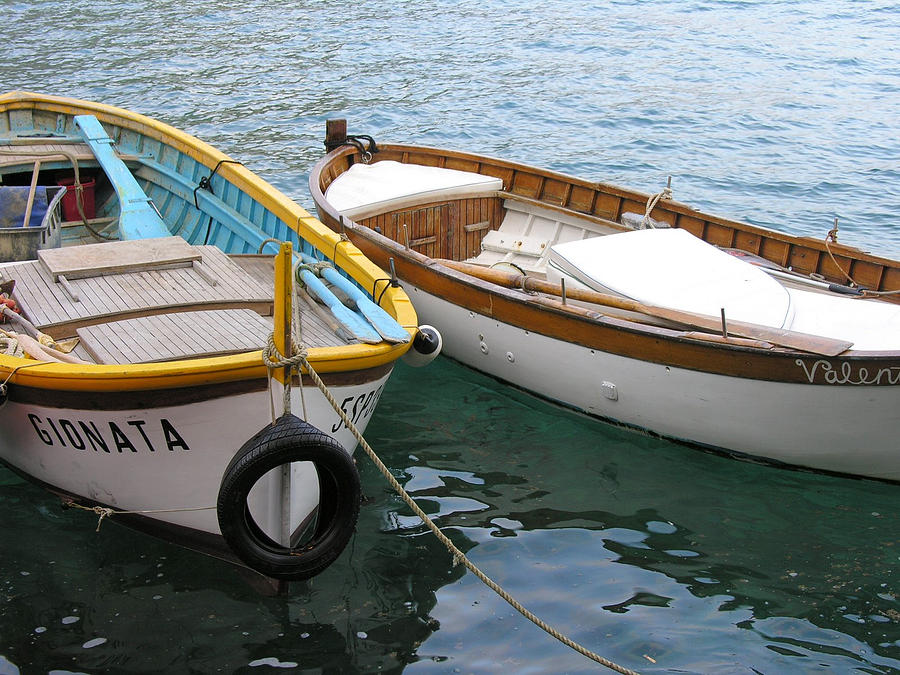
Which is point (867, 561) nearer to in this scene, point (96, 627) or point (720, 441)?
point (720, 441)

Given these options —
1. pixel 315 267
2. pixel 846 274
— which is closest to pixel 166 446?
pixel 315 267

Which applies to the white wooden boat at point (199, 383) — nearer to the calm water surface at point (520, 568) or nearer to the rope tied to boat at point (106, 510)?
the rope tied to boat at point (106, 510)

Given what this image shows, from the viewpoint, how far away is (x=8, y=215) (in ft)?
28.0

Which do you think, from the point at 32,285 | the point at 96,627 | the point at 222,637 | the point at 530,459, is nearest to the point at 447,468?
the point at 530,459

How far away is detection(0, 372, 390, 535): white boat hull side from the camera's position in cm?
519

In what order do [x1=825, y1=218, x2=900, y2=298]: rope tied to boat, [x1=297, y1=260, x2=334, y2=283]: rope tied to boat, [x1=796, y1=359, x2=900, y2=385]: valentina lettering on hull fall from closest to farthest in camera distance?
[x1=796, y1=359, x2=900, y2=385]: valentina lettering on hull → [x1=297, y1=260, x2=334, y2=283]: rope tied to boat → [x1=825, y1=218, x2=900, y2=298]: rope tied to boat

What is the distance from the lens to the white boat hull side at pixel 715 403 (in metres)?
6.35

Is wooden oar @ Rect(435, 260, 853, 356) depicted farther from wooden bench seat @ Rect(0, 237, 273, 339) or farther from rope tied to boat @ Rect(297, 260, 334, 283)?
wooden bench seat @ Rect(0, 237, 273, 339)

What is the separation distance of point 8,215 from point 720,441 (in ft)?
21.9

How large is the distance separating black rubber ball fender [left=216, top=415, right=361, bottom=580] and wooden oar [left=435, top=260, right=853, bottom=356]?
9.66 feet

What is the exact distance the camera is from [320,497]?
5277mm

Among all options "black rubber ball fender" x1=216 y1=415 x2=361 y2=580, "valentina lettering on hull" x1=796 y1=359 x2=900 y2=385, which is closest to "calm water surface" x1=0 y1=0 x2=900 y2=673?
"black rubber ball fender" x1=216 y1=415 x2=361 y2=580

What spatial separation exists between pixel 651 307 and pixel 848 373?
153 cm

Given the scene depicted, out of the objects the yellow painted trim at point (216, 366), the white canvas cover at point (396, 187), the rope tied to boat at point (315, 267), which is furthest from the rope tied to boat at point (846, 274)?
the rope tied to boat at point (315, 267)
